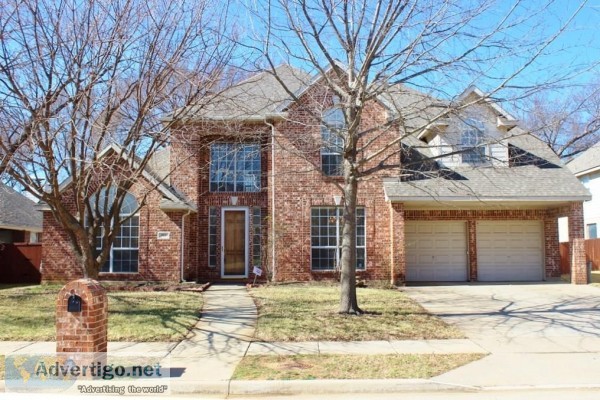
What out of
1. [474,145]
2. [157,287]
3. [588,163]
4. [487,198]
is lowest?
[157,287]

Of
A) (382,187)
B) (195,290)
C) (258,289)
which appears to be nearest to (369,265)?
(382,187)

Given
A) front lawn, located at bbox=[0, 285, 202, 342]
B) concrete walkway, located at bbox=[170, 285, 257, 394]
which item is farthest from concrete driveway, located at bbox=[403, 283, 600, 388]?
front lawn, located at bbox=[0, 285, 202, 342]

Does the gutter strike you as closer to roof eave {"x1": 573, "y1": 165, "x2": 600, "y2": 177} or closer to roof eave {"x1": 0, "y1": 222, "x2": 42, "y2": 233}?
roof eave {"x1": 573, "y1": 165, "x2": 600, "y2": 177}

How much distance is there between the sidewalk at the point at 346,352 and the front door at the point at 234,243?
7102 mm

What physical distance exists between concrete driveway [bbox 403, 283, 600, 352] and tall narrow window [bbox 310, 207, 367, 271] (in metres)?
2.24

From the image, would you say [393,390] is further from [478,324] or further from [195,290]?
[195,290]

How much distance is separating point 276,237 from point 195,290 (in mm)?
3184

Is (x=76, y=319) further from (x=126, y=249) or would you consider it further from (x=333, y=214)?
(x=333, y=214)

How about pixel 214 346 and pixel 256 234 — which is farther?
pixel 256 234

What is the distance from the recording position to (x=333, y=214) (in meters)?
17.4

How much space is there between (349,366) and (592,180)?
2644cm

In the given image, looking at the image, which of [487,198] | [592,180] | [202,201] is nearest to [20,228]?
[202,201]

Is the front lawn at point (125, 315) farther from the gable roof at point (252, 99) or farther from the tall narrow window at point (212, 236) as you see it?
the gable roof at point (252, 99)

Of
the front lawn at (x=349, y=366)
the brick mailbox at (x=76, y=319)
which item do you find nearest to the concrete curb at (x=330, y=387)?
the front lawn at (x=349, y=366)
